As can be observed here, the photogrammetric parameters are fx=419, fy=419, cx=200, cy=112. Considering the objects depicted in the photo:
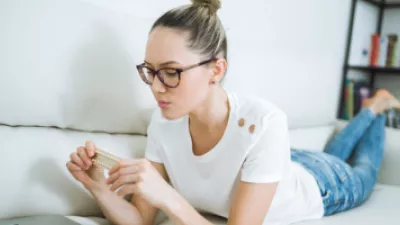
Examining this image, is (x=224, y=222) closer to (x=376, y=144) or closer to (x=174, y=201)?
(x=174, y=201)

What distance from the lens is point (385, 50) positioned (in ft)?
9.34

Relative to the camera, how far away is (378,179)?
1.91m

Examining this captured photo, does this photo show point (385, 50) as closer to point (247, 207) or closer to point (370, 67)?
point (370, 67)

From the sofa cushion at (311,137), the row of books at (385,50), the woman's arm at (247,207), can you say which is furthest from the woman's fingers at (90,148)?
the row of books at (385,50)

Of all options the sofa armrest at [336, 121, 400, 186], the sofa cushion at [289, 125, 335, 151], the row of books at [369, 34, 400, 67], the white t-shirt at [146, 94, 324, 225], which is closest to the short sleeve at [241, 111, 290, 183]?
the white t-shirt at [146, 94, 324, 225]

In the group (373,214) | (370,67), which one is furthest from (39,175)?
(370,67)

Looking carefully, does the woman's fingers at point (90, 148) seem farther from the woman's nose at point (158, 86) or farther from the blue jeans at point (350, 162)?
the blue jeans at point (350, 162)

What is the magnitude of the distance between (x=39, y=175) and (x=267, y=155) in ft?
1.79

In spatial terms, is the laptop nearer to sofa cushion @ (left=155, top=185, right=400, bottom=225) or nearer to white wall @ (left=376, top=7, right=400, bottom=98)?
sofa cushion @ (left=155, top=185, right=400, bottom=225)

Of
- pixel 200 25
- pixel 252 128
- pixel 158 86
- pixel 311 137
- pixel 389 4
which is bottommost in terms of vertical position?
pixel 311 137

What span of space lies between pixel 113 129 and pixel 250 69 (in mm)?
756

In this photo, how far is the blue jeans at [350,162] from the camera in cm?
141

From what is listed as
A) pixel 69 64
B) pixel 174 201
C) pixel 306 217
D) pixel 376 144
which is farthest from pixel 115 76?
pixel 376 144

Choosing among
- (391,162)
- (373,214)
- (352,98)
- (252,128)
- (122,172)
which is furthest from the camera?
(352,98)
